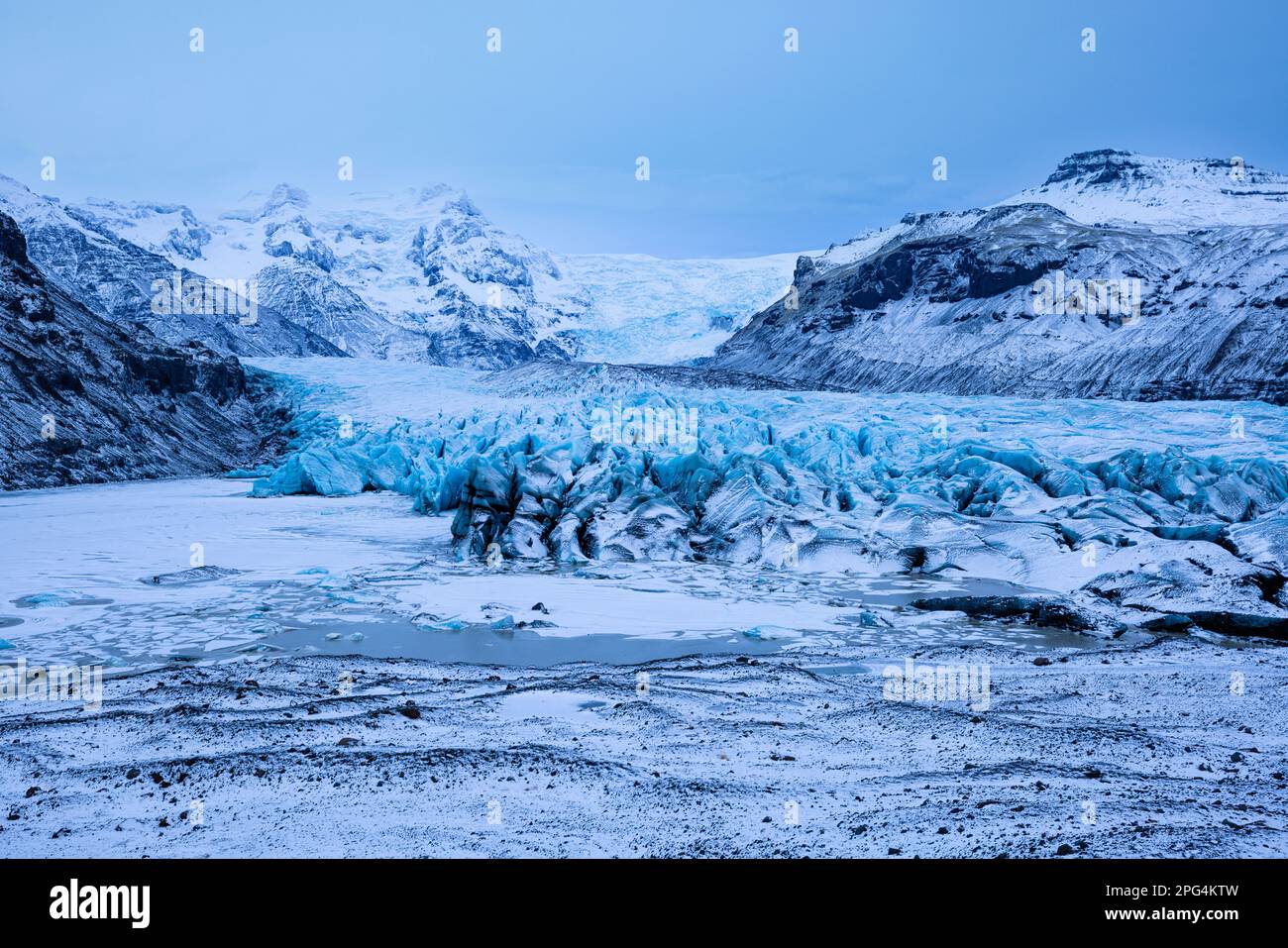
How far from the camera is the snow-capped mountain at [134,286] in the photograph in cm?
4853

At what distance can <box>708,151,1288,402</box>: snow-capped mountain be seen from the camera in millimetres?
32562

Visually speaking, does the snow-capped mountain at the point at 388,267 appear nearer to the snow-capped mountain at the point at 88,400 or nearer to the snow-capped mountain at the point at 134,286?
the snow-capped mountain at the point at 134,286

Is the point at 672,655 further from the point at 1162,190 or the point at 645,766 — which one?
the point at 1162,190

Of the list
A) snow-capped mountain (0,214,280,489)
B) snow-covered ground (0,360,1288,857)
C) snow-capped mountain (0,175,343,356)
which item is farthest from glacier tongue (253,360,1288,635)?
snow-capped mountain (0,175,343,356)

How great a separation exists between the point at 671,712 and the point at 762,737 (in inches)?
23.7

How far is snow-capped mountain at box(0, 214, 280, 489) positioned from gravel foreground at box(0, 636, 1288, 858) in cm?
1391

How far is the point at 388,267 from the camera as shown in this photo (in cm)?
9850

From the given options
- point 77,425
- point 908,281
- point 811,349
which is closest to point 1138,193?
point 908,281

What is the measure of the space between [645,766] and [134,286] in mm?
63084

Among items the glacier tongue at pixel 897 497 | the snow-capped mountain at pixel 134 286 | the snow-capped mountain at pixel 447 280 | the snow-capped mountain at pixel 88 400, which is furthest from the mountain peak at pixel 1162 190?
the snow-capped mountain at pixel 88 400

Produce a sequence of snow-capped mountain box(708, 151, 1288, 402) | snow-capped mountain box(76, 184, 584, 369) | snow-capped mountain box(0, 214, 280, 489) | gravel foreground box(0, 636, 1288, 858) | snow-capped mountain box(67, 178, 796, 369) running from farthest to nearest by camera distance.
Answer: snow-capped mountain box(76, 184, 584, 369), snow-capped mountain box(67, 178, 796, 369), snow-capped mountain box(708, 151, 1288, 402), snow-capped mountain box(0, 214, 280, 489), gravel foreground box(0, 636, 1288, 858)

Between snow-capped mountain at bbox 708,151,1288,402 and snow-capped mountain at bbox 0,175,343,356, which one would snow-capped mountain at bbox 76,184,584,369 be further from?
snow-capped mountain at bbox 708,151,1288,402

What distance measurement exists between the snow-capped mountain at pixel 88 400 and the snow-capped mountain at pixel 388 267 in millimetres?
47139
